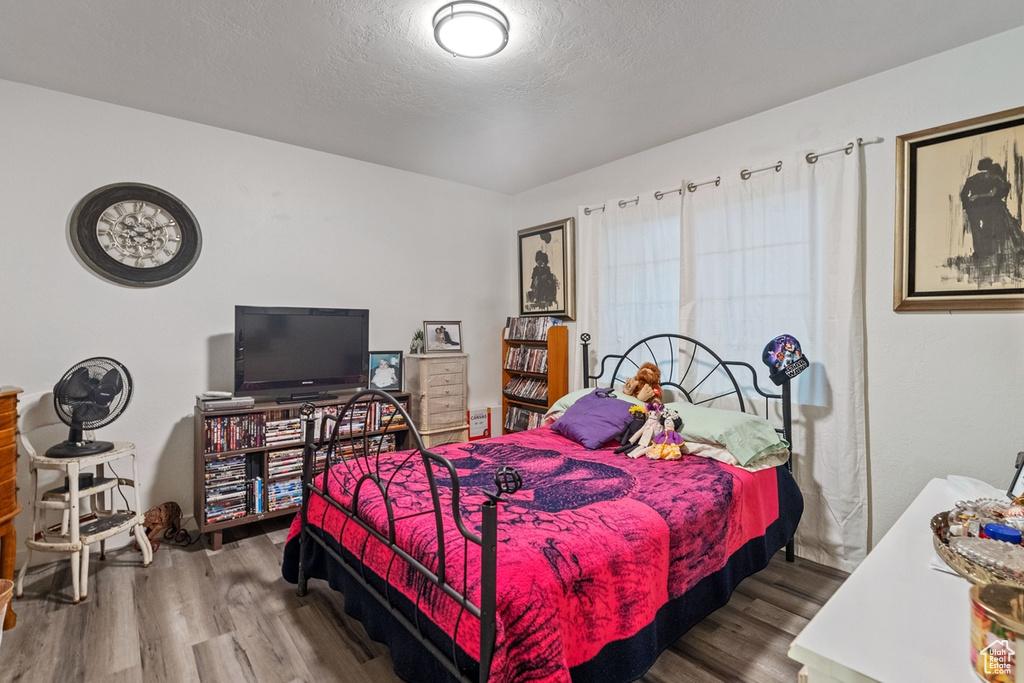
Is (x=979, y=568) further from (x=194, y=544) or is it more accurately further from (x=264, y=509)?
(x=194, y=544)

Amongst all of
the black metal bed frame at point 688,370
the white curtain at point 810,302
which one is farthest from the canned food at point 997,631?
the white curtain at point 810,302

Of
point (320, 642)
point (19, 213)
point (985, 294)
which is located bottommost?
point (320, 642)

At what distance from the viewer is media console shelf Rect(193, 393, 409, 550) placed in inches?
114

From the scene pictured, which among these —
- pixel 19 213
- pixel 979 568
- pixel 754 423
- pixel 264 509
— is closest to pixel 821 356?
pixel 754 423

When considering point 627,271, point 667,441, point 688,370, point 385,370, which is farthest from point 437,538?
point 627,271

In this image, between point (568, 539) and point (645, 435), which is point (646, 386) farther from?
point (568, 539)

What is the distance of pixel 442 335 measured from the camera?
4312 millimetres

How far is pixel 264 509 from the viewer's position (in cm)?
310

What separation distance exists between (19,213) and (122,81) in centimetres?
93

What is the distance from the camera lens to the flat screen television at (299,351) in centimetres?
317

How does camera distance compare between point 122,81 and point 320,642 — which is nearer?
point 320,642

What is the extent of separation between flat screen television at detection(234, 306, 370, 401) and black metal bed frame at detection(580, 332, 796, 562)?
1761 millimetres

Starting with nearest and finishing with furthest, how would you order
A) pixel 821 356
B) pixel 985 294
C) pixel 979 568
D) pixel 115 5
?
pixel 979 568 → pixel 115 5 → pixel 985 294 → pixel 821 356

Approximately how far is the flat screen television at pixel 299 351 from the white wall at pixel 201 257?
292 mm
